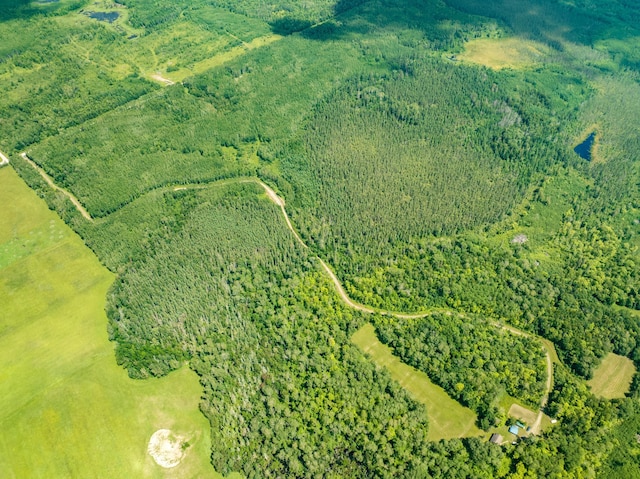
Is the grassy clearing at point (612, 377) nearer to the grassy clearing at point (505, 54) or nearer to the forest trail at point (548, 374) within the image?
the forest trail at point (548, 374)

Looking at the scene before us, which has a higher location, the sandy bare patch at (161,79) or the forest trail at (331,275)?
the sandy bare patch at (161,79)

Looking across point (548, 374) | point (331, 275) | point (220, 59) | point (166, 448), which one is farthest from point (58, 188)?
point (548, 374)

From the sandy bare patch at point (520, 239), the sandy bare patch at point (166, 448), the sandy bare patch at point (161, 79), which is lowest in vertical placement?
the sandy bare patch at point (166, 448)

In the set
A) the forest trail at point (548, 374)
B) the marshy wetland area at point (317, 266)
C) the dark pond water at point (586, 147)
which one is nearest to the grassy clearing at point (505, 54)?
the marshy wetland area at point (317, 266)

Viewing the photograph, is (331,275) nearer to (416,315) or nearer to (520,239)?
(416,315)

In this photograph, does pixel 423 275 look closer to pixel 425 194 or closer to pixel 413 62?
pixel 425 194

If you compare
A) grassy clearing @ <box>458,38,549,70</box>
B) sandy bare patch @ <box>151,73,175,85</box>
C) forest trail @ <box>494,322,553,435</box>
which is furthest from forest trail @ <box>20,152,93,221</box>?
grassy clearing @ <box>458,38,549,70</box>

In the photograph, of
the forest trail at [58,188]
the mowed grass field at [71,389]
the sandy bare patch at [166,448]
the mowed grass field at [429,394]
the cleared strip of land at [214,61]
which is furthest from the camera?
the cleared strip of land at [214,61]

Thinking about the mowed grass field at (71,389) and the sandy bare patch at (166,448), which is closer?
the mowed grass field at (71,389)
